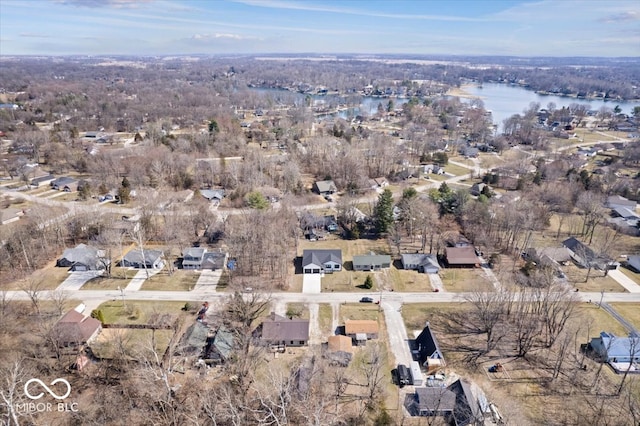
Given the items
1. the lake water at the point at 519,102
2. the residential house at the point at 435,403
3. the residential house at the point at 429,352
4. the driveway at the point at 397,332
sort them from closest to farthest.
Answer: the residential house at the point at 435,403
the residential house at the point at 429,352
the driveway at the point at 397,332
the lake water at the point at 519,102

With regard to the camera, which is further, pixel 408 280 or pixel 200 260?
pixel 200 260

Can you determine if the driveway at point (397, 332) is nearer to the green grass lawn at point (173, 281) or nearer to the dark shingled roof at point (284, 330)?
the dark shingled roof at point (284, 330)

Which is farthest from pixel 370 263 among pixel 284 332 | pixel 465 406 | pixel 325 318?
pixel 465 406

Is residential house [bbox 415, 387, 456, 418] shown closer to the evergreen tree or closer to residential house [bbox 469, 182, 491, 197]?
the evergreen tree

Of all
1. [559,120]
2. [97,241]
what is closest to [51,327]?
[97,241]

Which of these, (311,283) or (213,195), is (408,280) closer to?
(311,283)

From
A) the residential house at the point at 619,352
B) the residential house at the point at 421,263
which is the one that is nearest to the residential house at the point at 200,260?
the residential house at the point at 421,263
